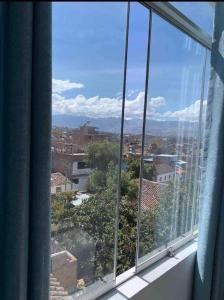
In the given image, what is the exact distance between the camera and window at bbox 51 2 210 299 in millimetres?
1274

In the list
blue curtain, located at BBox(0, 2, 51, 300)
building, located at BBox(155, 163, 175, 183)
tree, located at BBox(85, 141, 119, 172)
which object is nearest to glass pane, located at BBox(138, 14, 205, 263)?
building, located at BBox(155, 163, 175, 183)

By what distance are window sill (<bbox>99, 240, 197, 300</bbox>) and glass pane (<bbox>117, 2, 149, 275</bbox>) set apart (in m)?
0.08

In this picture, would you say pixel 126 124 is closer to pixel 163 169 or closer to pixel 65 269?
pixel 163 169

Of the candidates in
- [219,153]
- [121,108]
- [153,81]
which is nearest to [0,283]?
[121,108]

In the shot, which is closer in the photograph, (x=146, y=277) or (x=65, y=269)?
(x=65, y=269)

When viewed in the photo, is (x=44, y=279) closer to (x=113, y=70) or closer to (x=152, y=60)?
(x=113, y=70)

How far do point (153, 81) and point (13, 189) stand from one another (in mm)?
1247

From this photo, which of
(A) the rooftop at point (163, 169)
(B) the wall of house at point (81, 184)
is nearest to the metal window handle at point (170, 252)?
(A) the rooftop at point (163, 169)

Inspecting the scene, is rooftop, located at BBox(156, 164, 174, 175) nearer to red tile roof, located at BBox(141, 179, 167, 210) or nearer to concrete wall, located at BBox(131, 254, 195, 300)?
red tile roof, located at BBox(141, 179, 167, 210)

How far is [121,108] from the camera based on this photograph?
5.19 feet

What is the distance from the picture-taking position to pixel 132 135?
1.71m

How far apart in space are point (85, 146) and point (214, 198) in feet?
3.85

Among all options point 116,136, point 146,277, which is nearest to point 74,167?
point 116,136

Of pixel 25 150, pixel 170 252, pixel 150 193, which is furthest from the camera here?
pixel 170 252
